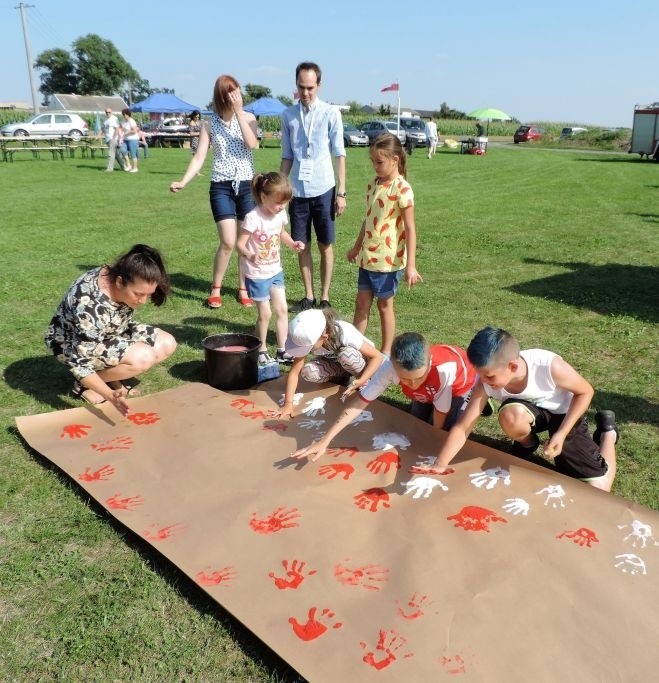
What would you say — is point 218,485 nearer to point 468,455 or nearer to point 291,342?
point 291,342

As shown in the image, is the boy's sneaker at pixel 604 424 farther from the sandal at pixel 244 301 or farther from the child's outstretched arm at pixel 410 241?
the sandal at pixel 244 301

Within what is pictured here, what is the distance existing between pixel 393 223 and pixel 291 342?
1.19m

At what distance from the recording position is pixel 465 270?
23.2ft

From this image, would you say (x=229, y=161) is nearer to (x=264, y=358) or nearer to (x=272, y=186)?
(x=272, y=186)

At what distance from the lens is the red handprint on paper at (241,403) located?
376 cm

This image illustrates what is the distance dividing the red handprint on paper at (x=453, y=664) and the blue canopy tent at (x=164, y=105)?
1322 inches


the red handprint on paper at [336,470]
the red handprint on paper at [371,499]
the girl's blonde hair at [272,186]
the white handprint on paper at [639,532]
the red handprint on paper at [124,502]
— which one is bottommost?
the red handprint on paper at [124,502]

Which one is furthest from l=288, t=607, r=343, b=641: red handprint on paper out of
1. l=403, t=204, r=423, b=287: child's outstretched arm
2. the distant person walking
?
the distant person walking

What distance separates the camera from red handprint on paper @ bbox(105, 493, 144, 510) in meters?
2.78

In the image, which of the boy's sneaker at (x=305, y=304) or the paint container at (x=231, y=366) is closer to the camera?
the paint container at (x=231, y=366)

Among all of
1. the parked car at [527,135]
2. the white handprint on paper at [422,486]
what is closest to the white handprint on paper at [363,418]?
the white handprint on paper at [422,486]

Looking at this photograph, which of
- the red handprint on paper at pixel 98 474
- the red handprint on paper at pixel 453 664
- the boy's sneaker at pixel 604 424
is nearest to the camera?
the red handprint on paper at pixel 453 664

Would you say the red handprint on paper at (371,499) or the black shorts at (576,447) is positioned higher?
the black shorts at (576,447)

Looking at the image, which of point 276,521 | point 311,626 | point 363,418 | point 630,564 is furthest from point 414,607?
point 363,418
